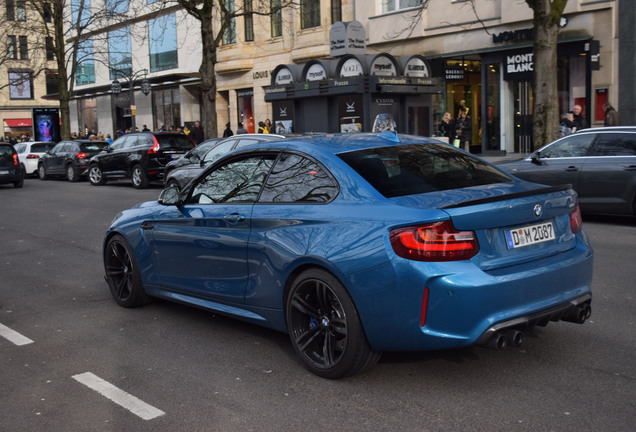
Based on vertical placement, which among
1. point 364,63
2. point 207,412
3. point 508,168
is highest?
point 364,63

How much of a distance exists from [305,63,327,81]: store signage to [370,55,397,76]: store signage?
1898mm

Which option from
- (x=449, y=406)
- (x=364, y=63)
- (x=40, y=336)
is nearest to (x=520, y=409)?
(x=449, y=406)

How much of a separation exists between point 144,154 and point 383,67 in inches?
294

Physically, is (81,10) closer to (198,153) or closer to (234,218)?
(198,153)

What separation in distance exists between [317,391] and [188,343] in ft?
4.94

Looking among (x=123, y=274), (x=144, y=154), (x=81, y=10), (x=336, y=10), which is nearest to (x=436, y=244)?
(x=123, y=274)

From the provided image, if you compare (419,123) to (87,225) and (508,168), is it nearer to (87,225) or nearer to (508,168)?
(508,168)

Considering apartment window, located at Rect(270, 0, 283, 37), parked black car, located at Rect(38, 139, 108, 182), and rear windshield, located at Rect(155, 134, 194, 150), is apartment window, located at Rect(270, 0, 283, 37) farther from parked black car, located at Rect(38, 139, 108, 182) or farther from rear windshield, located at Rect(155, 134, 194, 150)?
rear windshield, located at Rect(155, 134, 194, 150)

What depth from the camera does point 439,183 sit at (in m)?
4.87

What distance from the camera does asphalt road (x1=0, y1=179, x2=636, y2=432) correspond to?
4059 millimetres

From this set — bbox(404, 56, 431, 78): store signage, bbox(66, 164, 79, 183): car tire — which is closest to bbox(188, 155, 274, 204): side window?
bbox(404, 56, 431, 78): store signage

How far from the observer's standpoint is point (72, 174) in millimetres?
27469

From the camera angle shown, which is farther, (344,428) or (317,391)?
(317,391)

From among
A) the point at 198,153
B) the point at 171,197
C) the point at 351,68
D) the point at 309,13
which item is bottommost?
the point at 171,197
